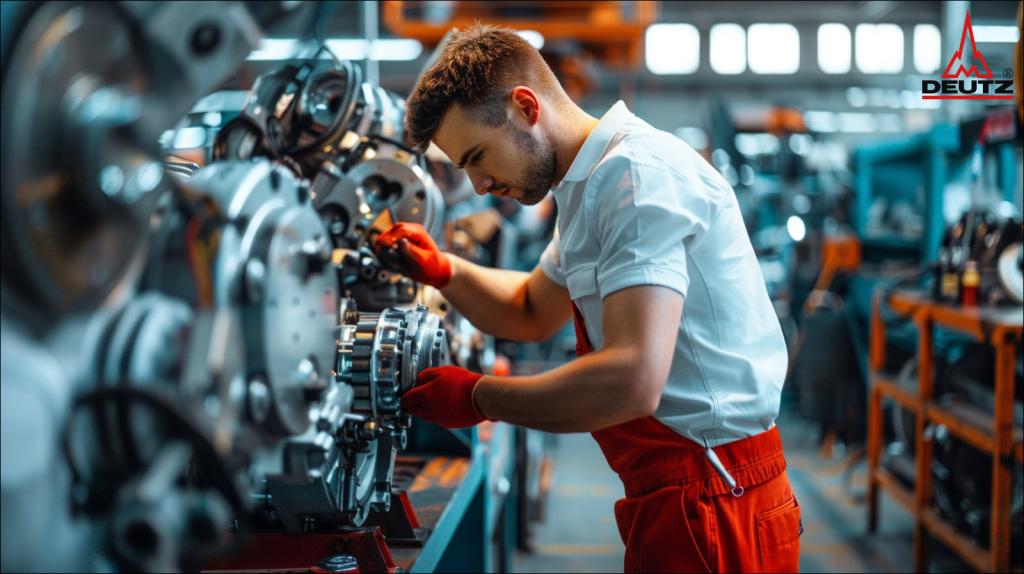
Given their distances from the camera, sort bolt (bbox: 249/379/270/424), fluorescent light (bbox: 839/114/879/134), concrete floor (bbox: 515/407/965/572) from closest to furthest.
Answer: bolt (bbox: 249/379/270/424) < concrete floor (bbox: 515/407/965/572) < fluorescent light (bbox: 839/114/879/134)

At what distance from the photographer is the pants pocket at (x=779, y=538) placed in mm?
1102

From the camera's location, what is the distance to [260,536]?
1.05 m

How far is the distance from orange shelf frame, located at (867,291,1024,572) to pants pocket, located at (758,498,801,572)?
1.14m

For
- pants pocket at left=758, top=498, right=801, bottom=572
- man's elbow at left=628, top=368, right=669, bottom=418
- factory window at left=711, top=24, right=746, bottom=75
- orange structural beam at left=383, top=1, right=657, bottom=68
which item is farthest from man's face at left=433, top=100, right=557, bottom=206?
factory window at left=711, top=24, right=746, bottom=75

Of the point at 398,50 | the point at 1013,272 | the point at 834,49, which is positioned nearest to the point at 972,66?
the point at 1013,272

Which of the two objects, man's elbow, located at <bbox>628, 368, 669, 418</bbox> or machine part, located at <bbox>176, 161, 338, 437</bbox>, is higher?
machine part, located at <bbox>176, 161, 338, 437</bbox>

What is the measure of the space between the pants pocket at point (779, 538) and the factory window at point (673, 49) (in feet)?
38.6

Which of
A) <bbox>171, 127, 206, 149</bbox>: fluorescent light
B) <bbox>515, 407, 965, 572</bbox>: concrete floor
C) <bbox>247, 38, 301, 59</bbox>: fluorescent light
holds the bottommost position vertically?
<bbox>515, 407, 965, 572</bbox>: concrete floor

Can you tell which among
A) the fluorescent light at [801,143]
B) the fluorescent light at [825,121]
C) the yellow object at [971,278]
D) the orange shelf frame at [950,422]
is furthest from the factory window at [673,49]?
the yellow object at [971,278]

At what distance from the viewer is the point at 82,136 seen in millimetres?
530

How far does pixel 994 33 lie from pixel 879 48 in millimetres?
10731

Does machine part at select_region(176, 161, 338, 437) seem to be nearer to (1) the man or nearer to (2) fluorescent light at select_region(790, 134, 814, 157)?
(1) the man

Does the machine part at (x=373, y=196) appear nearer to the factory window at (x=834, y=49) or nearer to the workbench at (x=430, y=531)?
the workbench at (x=430, y=531)

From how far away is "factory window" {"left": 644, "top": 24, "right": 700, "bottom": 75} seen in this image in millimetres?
12156
